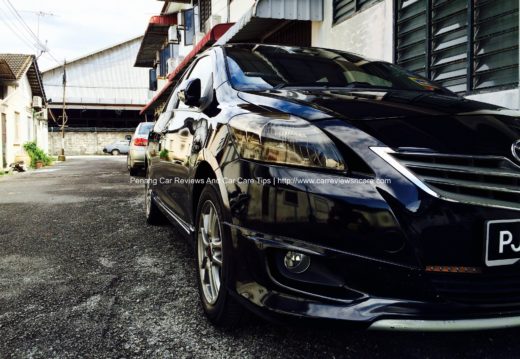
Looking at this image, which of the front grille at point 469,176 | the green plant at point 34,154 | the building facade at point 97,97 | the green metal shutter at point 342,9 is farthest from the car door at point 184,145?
the building facade at point 97,97

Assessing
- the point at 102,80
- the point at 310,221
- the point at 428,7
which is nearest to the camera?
the point at 310,221

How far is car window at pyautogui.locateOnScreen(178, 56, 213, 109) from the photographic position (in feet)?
9.27

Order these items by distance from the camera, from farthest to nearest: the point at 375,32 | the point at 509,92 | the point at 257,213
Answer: the point at 375,32 < the point at 509,92 < the point at 257,213

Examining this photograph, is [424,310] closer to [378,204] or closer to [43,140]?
[378,204]

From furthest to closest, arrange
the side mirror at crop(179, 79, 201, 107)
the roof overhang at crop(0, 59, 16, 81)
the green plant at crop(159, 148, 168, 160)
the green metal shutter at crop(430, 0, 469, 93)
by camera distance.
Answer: the roof overhang at crop(0, 59, 16, 81) < the green metal shutter at crop(430, 0, 469, 93) < the green plant at crop(159, 148, 168, 160) < the side mirror at crop(179, 79, 201, 107)

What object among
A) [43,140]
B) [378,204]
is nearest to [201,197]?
[378,204]

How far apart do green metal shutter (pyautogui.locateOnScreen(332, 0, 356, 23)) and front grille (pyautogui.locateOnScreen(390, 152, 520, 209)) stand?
250 inches

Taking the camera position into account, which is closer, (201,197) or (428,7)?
(201,197)

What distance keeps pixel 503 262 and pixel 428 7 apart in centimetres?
500

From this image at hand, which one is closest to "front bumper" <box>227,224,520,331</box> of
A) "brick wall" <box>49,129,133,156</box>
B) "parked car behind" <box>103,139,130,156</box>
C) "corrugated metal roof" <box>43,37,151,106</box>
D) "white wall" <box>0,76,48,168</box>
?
"white wall" <box>0,76,48,168</box>

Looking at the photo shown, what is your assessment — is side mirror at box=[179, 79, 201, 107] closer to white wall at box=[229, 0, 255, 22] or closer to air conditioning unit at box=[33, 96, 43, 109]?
white wall at box=[229, 0, 255, 22]

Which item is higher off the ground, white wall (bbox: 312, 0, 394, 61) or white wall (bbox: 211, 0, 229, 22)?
white wall (bbox: 211, 0, 229, 22)

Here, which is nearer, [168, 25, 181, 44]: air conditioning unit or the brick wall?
[168, 25, 181, 44]: air conditioning unit

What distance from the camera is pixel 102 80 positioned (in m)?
39.0
